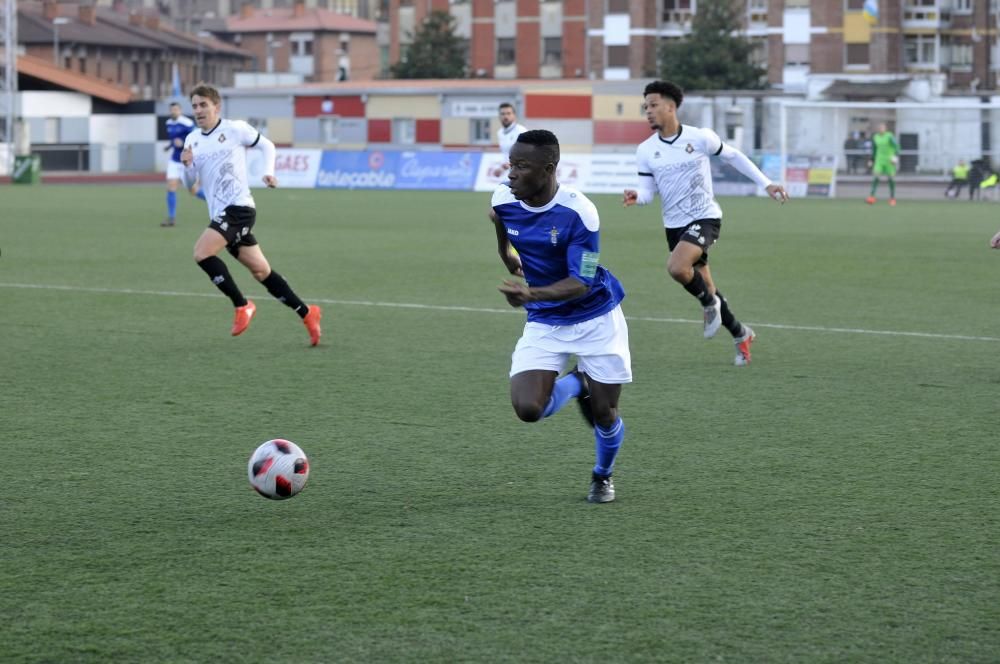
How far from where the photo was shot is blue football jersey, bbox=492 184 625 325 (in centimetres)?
654

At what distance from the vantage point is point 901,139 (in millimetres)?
58062

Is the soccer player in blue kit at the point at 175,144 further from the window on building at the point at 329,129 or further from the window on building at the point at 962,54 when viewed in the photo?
the window on building at the point at 962,54

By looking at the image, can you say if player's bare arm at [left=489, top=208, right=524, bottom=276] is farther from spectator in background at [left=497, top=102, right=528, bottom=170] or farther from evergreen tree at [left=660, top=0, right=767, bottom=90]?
evergreen tree at [left=660, top=0, right=767, bottom=90]

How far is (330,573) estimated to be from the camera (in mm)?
5578

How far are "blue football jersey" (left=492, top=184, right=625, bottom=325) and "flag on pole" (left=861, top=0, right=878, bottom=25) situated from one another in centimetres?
7282

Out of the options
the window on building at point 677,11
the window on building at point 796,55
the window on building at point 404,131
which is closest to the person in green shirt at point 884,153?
the window on building at point 404,131

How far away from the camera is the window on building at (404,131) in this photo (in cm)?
7244

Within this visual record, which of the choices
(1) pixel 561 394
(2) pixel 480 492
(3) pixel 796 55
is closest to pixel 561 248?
(1) pixel 561 394

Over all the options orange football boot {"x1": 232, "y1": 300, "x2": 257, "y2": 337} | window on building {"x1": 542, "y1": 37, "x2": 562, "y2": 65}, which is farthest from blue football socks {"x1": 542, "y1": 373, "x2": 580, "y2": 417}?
window on building {"x1": 542, "y1": 37, "x2": 562, "y2": 65}

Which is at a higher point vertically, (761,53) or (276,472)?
(761,53)

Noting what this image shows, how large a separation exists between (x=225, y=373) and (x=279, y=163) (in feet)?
120

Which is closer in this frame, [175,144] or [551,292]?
[551,292]

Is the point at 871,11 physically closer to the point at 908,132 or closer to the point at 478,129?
the point at 908,132

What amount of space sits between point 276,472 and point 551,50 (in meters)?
84.0
